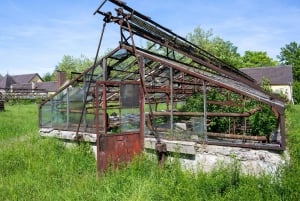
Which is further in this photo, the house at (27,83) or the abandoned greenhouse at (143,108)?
the house at (27,83)

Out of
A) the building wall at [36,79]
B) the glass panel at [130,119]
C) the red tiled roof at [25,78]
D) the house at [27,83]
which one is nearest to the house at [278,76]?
the glass panel at [130,119]

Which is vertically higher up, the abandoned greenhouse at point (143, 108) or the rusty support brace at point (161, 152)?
the abandoned greenhouse at point (143, 108)

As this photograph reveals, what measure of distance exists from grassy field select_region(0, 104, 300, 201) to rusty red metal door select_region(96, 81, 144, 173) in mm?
338

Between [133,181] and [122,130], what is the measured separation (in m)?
1.86

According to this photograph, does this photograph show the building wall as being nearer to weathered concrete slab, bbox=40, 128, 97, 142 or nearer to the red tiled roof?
the red tiled roof

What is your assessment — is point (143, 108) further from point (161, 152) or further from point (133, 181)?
point (133, 181)

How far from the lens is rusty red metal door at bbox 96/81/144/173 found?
20.9ft

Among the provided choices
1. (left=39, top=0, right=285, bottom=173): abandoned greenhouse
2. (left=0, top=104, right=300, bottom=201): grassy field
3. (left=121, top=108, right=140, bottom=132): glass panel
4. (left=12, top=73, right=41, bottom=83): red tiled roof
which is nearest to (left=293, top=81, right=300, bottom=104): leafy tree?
(left=39, top=0, right=285, bottom=173): abandoned greenhouse

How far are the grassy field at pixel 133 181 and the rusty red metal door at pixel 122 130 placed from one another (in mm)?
338

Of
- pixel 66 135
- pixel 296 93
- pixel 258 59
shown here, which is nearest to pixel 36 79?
pixel 258 59

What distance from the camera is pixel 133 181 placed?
5465 millimetres

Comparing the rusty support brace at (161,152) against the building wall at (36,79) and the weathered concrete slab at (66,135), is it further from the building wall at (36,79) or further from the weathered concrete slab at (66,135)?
the building wall at (36,79)

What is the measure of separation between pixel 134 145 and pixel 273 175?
3.17m

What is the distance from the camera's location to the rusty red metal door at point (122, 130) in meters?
6.37
